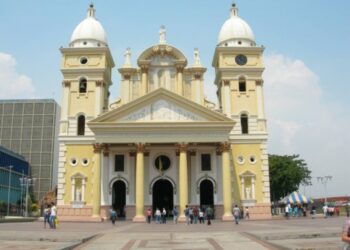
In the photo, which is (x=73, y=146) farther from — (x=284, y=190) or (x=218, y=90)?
(x=284, y=190)

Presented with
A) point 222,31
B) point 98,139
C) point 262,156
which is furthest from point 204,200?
point 222,31

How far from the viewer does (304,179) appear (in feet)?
234

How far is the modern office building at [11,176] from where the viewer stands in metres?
83.8

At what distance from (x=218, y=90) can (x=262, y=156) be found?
10033 millimetres

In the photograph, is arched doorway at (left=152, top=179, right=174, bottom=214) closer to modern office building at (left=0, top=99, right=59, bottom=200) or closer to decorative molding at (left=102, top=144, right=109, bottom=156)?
decorative molding at (left=102, top=144, right=109, bottom=156)

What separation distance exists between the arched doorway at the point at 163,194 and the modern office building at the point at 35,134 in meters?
63.0

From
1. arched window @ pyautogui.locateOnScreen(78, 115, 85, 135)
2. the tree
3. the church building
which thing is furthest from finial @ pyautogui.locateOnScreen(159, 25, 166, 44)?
the tree

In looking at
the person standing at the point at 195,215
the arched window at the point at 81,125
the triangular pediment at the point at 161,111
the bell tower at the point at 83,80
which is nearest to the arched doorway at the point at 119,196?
the bell tower at the point at 83,80

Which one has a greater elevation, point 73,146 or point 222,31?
point 222,31

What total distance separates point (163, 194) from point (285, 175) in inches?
1201

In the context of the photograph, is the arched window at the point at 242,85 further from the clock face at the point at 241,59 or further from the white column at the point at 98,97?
the white column at the point at 98,97

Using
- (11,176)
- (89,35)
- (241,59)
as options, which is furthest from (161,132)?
(11,176)

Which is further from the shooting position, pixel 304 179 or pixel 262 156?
pixel 304 179

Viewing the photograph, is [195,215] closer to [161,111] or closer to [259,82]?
[161,111]
